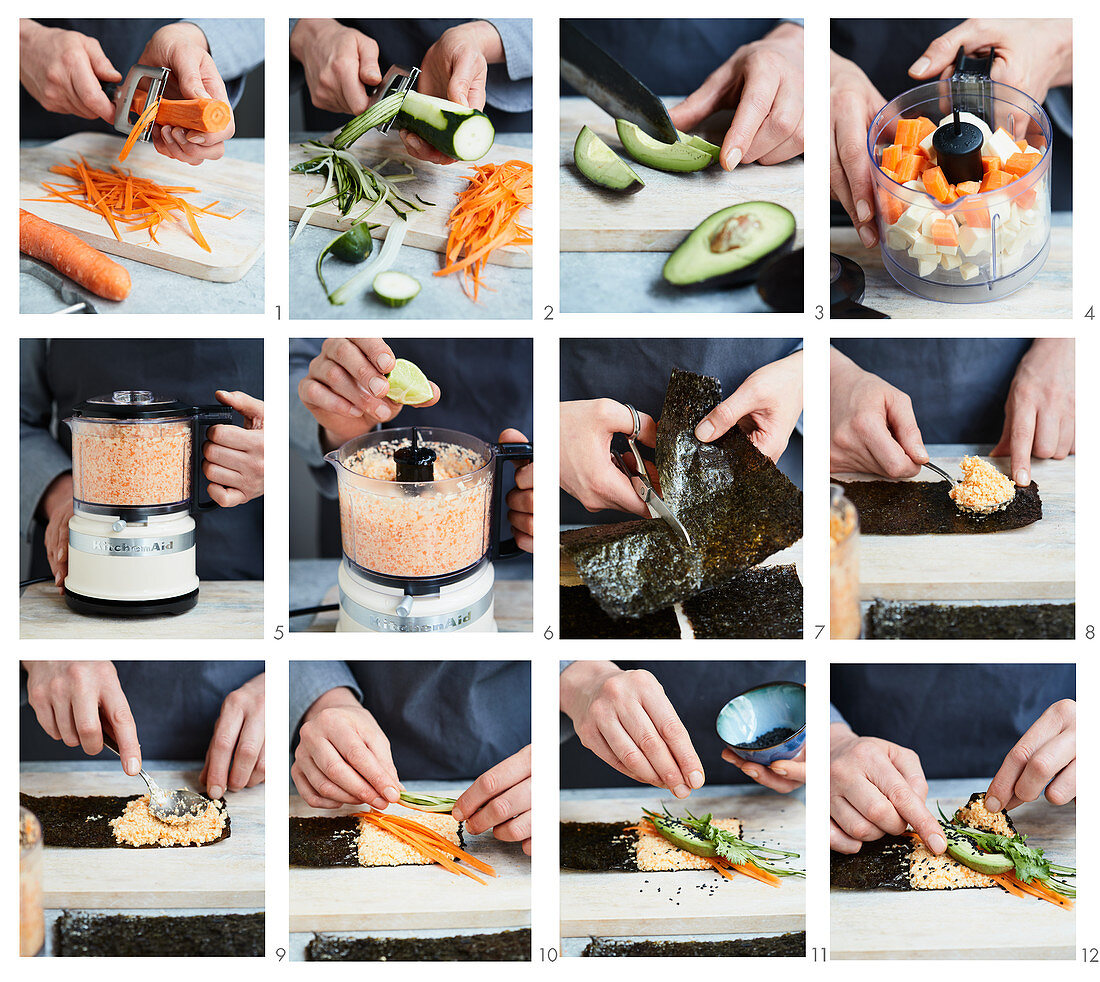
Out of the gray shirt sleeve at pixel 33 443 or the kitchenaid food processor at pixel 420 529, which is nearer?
the kitchenaid food processor at pixel 420 529

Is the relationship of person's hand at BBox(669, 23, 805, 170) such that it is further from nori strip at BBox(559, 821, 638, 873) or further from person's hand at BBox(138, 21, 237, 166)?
nori strip at BBox(559, 821, 638, 873)

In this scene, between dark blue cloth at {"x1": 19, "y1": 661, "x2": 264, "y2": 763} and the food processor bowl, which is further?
dark blue cloth at {"x1": 19, "y1": 661, "x2": 264, "y2": 763}

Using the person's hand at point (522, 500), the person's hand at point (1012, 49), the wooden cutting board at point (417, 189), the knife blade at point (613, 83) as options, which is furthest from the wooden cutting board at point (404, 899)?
the person's hand at point (1012, 49)

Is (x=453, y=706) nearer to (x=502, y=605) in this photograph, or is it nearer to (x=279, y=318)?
(x=502, y=605)

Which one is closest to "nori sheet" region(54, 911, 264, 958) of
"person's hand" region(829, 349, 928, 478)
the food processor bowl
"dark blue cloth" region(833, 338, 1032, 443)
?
"person's hand" region(829, 349, 928, 478)

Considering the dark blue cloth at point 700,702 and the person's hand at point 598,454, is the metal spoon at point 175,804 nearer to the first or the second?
the dark blue cloth at point 700,702

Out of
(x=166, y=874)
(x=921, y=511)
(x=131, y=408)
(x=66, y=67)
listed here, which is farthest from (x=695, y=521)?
(x=66, y=67)
